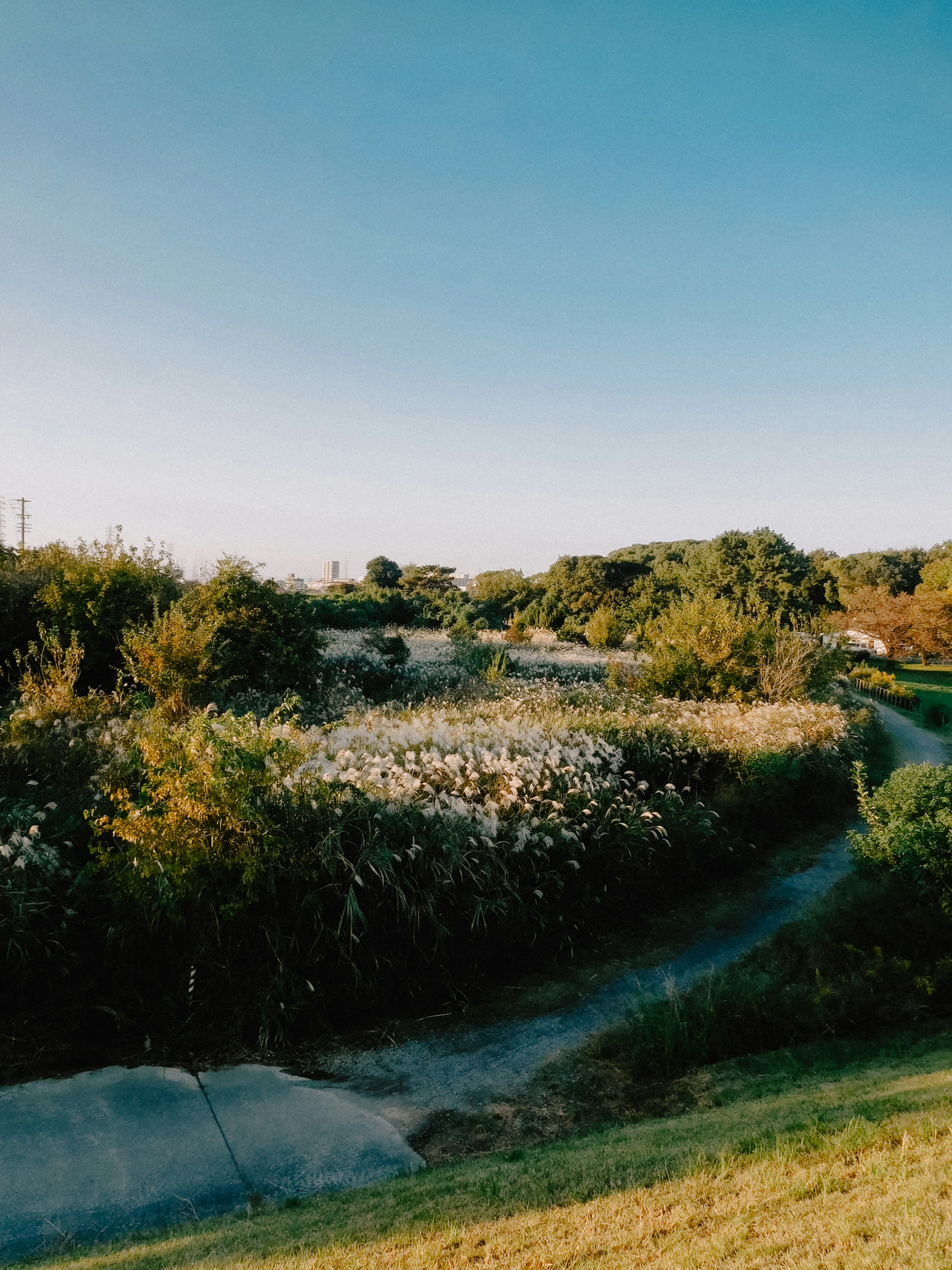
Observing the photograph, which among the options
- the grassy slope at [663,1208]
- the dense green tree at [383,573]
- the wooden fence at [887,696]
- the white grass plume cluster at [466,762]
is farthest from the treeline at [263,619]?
the dense green tree at [383,573]

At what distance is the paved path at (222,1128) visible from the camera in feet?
10.6

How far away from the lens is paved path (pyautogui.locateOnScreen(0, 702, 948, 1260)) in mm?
3240

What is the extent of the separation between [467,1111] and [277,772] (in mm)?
2672

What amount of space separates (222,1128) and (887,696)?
26124mm

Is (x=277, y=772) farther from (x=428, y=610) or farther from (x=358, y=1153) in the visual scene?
(x=428, y=610)

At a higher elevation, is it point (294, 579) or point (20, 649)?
point (294, 579)

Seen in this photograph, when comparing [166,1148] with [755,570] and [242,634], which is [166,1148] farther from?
[755,570]

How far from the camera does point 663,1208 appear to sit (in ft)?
8.67

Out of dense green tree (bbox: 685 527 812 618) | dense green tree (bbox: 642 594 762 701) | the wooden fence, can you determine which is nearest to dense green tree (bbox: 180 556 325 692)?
dense green tree (bbox: 642 594 762 701)

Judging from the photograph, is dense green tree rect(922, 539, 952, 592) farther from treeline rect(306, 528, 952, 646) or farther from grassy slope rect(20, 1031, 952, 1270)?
grassy slope rect(20, 1031, 952, 1270)

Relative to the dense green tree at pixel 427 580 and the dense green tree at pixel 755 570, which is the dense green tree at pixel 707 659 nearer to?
the dense green tree at pixel 755 570

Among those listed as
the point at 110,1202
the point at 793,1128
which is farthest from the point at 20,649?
the point at 793,1128

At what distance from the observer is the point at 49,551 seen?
13914mm

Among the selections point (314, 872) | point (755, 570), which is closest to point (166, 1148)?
point (314, 872)
